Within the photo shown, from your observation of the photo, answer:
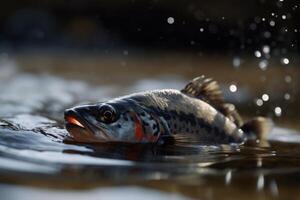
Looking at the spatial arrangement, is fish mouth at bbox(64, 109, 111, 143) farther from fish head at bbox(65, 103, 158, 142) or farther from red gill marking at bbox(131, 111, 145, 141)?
red gill marking at bbox(131, 111, 145, 141)

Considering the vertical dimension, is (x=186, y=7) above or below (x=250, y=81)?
above

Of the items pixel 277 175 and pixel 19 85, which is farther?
pixel 19 85

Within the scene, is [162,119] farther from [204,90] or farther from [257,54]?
[257,54]

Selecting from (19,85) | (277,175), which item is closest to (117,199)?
(277,175)

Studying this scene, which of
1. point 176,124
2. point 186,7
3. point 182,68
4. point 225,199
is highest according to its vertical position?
point 186,7

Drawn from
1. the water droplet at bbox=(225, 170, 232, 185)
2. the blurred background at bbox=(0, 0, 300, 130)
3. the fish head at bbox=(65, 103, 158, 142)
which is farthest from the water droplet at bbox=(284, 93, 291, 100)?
the water droplet at bbox=(225, 170, 232, 185)

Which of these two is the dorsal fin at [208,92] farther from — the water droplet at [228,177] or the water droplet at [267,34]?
the water droplet at [267,34]

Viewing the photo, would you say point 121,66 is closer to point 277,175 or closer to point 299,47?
point 299,47

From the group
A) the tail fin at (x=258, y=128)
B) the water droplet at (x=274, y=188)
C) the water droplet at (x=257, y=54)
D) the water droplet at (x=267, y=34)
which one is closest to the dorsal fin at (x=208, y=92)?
the tail fin at (x=258, y=128)

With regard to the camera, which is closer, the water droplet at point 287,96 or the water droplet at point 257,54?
the water droplet at point 287,96
